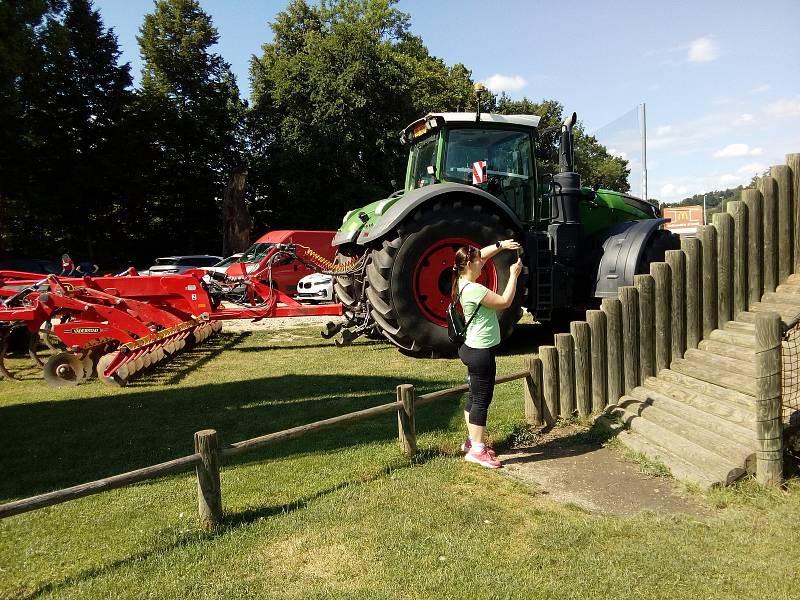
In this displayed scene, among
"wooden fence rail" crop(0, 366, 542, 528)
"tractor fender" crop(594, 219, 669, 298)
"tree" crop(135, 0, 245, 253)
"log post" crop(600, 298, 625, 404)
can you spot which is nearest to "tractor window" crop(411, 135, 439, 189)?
"tractor fender" crop(594, 219, 669, 298)

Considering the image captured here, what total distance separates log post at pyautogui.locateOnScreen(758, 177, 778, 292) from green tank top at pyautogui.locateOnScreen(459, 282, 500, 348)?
7.90ft

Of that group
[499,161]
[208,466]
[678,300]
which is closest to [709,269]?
[678,300]

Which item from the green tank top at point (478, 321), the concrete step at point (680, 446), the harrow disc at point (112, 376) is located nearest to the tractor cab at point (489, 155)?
the concrete step at point (680, 446)

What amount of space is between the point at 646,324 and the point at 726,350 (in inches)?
25.2

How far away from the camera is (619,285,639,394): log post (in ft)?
17.4

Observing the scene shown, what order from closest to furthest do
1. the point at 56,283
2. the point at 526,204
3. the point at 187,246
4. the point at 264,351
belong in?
1. the point at 56,283
2. the point at 526,204
3. the point at 264,351
4. the point at 187,246

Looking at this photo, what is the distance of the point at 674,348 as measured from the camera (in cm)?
534

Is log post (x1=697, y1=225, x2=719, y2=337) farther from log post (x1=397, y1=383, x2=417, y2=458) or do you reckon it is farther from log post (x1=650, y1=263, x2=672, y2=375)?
A: log post (x1=397, y1=383, x2=417, y2=458)

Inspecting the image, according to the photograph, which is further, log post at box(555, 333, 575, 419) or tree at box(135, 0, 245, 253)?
tree at box(135, 0, 245, 253)

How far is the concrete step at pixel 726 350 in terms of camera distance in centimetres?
471

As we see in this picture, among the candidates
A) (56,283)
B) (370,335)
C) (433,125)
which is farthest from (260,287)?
(433,125)

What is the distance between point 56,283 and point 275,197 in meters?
23.8

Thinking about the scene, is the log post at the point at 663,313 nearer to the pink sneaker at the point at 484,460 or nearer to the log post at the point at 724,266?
the log post at the point at 724,266

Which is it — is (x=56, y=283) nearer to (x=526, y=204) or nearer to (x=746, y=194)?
(x=526, y=204)
